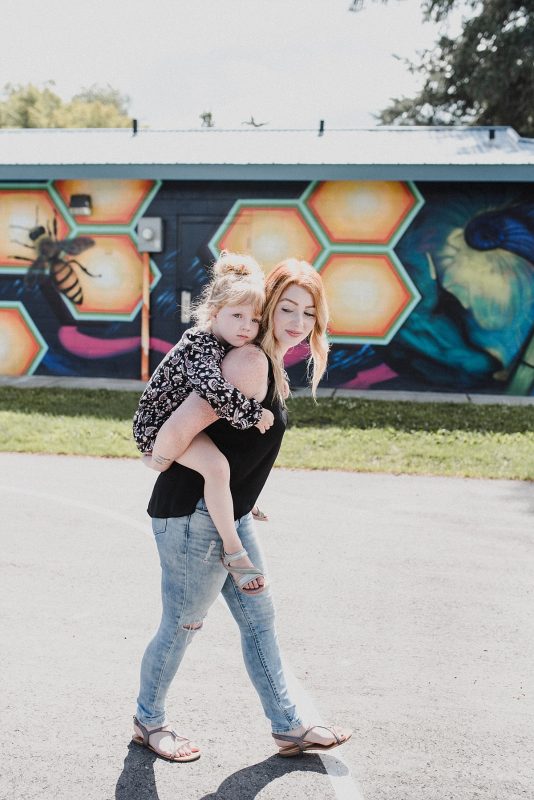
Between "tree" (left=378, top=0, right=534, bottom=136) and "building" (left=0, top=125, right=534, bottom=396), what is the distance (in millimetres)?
10784

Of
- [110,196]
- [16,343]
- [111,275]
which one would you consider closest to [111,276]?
[111,275]

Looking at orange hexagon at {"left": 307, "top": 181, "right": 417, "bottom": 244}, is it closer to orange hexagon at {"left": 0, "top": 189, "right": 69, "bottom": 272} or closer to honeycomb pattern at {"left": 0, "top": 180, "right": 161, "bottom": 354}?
honeycomb pattern at {"left": 0, "top": 180, "right": 161, "bottom": 354}

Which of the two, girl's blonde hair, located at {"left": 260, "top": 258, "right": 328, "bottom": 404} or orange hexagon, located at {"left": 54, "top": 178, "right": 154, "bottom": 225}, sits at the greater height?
girl's blonde hair, located at {"left": 260, "top": 258, "right": 328, "bottom": 404}

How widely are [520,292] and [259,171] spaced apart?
4.30 meters

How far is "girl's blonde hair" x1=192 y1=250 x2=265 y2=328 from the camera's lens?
9.13 ft

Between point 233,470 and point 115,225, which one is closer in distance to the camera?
point 233,470

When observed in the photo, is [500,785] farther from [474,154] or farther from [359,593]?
[474,154]

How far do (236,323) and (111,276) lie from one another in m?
11.2

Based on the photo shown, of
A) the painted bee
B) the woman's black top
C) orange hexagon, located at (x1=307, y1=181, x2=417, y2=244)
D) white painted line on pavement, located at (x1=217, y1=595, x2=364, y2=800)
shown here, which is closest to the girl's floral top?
the woman's black top

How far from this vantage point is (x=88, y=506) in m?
6.53

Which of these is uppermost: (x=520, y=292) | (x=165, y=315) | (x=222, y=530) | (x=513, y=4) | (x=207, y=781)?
(x=513, y=4)

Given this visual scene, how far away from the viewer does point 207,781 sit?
9.91 ft

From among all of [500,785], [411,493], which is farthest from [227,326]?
[411,493]

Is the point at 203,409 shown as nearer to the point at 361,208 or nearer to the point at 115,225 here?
the point at 361,208
